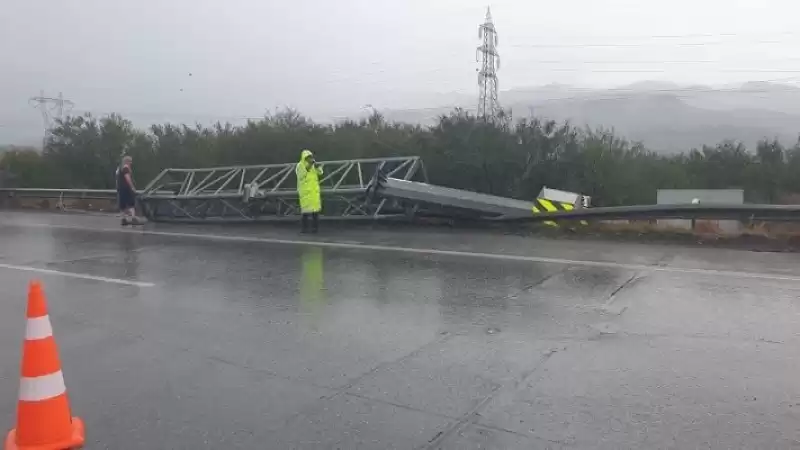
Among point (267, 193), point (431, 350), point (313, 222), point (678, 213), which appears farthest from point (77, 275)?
point (678, 213)

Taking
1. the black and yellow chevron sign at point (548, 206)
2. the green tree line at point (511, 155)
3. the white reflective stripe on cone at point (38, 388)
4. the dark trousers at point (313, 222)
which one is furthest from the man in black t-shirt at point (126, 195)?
the white reflective stripe on cone at point (38, 388)

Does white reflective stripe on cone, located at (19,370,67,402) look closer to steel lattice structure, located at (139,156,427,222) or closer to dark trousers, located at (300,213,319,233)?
steel lattice structure, located at (139,156,427,222)

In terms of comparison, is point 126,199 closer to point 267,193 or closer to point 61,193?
point 267,193

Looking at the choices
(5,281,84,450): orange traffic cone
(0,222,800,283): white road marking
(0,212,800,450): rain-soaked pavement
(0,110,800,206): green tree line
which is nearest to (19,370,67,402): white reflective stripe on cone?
(5,281,84,450): orange traffic cone

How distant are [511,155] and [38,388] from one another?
38.2 feet

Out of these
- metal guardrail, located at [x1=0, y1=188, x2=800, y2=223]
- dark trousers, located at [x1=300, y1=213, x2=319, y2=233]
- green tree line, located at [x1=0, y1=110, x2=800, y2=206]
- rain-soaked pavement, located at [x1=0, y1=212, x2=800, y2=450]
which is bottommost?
rain-soaked pavement, located at [x1=0, y1=212, x2=800, y2=450]

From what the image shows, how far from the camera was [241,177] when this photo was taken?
52.4 feet

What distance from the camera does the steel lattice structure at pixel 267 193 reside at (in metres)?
13.6

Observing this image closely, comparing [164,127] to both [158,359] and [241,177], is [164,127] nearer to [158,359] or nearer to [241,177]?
[241,177]

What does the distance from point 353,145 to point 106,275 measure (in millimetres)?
9055

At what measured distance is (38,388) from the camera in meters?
3.46

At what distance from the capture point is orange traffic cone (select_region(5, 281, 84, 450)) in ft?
11.1

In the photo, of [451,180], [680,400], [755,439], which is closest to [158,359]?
[680,400]

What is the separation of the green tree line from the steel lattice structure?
3.67ft
